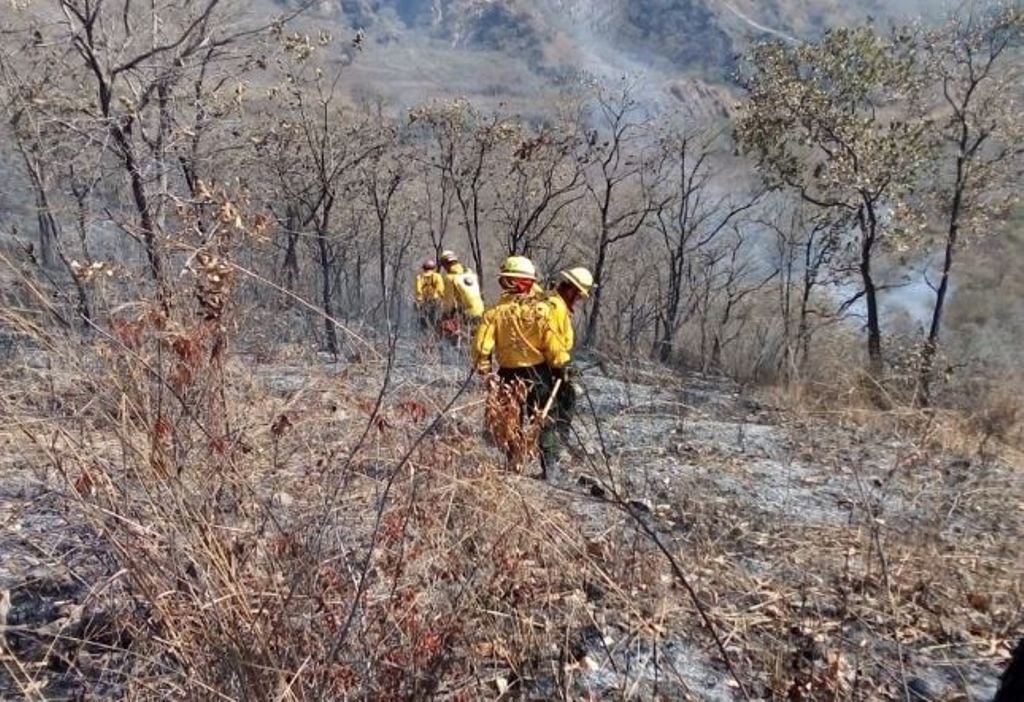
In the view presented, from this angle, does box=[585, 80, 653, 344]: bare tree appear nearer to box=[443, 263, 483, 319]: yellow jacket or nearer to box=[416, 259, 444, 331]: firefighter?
box=[416, 259, 444, 331]: firefighter

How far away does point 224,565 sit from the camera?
2182 millimetres

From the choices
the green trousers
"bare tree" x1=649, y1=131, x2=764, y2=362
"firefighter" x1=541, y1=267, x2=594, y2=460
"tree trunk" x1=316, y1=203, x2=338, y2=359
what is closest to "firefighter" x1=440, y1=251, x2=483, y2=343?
"tree trunk" x1=316, y1=203, x2=338, y2=359

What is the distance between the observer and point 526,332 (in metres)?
5.66

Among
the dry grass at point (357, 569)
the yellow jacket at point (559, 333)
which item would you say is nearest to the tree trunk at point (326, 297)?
the dry grass at point (357, 569)

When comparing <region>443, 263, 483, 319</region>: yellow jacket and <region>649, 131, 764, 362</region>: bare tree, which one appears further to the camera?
<region>649, 131, 764, 362</region>: bare tree

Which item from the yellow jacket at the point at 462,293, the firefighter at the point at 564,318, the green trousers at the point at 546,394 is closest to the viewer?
the green trousers at the point at 546,394

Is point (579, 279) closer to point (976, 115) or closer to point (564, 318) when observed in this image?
point (564, 318)

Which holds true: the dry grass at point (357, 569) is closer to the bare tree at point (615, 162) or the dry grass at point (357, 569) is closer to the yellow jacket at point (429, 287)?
the yellow jacket at point (429, 287)

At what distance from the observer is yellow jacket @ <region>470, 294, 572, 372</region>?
5.64 metres

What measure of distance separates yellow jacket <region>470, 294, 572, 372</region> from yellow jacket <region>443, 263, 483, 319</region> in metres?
5.17

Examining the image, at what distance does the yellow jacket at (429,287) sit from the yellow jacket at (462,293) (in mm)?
605

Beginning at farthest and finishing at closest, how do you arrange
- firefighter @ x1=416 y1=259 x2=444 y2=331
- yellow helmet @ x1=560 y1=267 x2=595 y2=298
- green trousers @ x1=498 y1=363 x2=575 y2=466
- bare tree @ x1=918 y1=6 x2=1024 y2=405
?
1. bare tree @ x1=918 y1=6 x2=1024 y2=405
2. firefighter @ x1=416 y1=259 x2=444 y2=331
3. yellow helmet @ x1=560 y1=267 x2=595 y2=298
4. green trousers @ x1=498 y1=363 x2=575 y2=466

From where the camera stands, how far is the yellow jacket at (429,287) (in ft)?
44.1

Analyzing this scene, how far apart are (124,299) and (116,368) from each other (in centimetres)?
97
